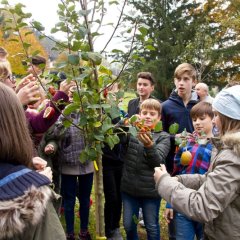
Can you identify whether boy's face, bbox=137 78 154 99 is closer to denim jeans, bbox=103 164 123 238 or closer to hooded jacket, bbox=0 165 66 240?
denim jeans, bbox=103 164 123 238

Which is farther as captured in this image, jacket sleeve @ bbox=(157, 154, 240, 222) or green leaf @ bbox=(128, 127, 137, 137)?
green leaf @ bbox=(128, 127, 137, 137)

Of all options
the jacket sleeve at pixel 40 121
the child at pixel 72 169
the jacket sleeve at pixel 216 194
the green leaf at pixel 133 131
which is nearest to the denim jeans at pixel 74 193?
the child at pixel 72 169

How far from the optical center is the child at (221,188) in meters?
1.64

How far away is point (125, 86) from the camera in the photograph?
2.20 meters

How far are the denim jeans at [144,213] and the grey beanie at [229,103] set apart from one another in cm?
143

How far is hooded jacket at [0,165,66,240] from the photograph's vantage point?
107 centimetres

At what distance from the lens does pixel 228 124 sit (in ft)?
5.92

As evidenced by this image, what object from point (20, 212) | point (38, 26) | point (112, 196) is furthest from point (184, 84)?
point (20, 212)

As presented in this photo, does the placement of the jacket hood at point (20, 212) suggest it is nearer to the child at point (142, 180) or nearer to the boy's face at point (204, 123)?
the child at point (142, 180)

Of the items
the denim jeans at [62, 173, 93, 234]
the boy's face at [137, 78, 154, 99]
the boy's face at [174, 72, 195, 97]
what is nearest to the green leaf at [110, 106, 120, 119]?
the denim jeans at [62, 173, 93, 234]

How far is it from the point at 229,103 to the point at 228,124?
0.11 m

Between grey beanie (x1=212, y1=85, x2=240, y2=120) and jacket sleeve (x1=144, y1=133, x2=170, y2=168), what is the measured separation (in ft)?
2.94

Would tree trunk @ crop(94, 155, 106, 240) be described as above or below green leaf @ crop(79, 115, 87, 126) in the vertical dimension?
below

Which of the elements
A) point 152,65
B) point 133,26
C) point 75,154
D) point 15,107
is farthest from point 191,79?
point 152,65
